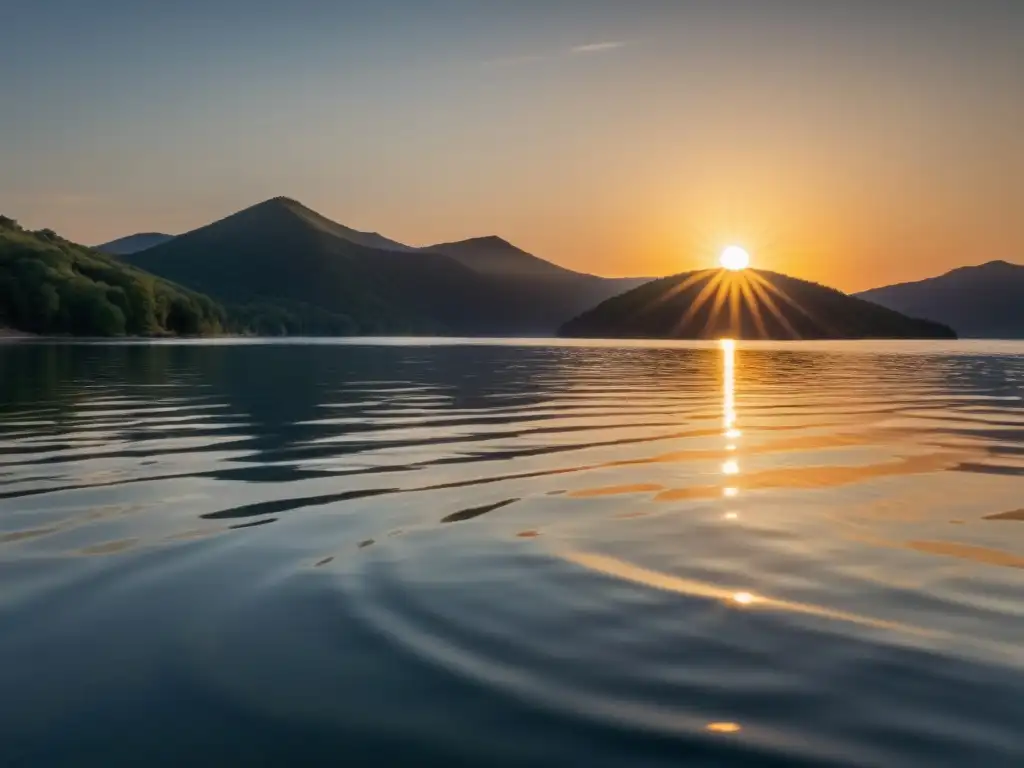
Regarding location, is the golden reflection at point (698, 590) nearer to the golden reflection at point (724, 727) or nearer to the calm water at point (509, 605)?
the calm water at point (509, 605)

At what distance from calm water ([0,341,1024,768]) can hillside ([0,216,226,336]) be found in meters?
146

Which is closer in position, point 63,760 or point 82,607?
point 63,760

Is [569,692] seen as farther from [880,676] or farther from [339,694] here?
[880,676]

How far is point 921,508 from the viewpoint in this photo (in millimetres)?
13312

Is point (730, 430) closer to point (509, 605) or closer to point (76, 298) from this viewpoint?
point (509, 605)

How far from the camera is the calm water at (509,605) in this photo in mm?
5633

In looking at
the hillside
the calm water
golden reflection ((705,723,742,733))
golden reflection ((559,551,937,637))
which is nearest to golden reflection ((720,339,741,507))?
the calm water

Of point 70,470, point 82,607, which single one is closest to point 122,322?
point 70,470

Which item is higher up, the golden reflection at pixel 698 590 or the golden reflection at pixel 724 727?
the golden reflection at pixel 724 727

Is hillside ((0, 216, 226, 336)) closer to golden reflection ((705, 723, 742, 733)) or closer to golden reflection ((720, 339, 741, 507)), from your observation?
golden reflection ((720, 339, 741, 507))

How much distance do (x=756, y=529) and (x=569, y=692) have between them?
6.13 m

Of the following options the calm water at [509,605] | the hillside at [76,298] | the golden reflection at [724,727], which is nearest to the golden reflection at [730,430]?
the calm water at [509,605]

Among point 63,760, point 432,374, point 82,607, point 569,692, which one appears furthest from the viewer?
point 432,374

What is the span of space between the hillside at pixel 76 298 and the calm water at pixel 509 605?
145988mm
